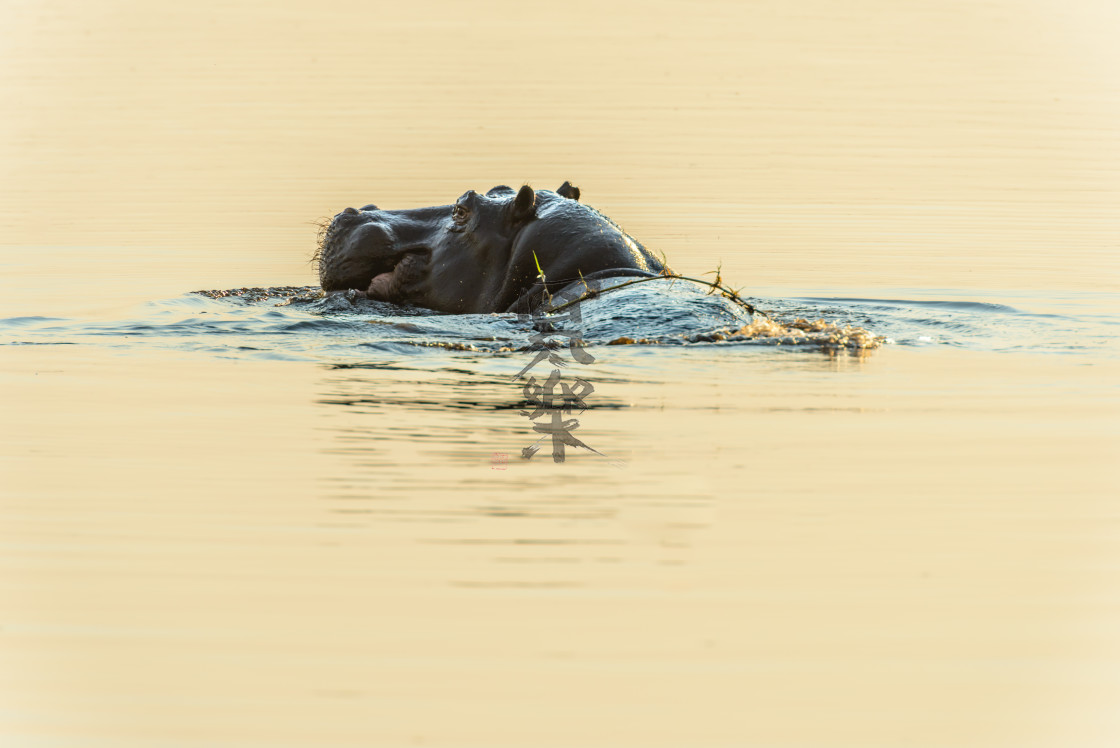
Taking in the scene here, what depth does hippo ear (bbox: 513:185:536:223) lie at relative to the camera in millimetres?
9758

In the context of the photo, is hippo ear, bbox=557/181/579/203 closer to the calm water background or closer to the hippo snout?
the hippo snout

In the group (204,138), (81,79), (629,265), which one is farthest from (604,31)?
(629,265)

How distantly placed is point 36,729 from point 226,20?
108ft

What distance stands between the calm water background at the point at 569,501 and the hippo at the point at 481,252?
62 centimetres

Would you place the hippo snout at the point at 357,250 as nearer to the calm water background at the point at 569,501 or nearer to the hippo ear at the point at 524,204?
the calm water background at the point at 569,501

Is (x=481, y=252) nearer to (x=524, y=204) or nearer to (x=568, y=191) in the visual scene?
(x=524, y=204)

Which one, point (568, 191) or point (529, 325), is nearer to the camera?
point (529, 325)

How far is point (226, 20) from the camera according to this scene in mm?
35094

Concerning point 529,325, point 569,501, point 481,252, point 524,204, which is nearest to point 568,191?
point 524,204

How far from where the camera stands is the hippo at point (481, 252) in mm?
9719

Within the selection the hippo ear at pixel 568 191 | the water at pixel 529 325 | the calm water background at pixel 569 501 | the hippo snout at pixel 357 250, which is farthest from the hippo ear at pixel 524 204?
the calm water background at pixel 569 501

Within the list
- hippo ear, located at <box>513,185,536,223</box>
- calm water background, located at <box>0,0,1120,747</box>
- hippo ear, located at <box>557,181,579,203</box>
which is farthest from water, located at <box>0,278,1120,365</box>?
hippo ear, located at <box>557,181,579,203</box>

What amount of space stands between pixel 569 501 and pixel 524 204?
4.44 meters

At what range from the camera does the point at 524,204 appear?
9859mm
